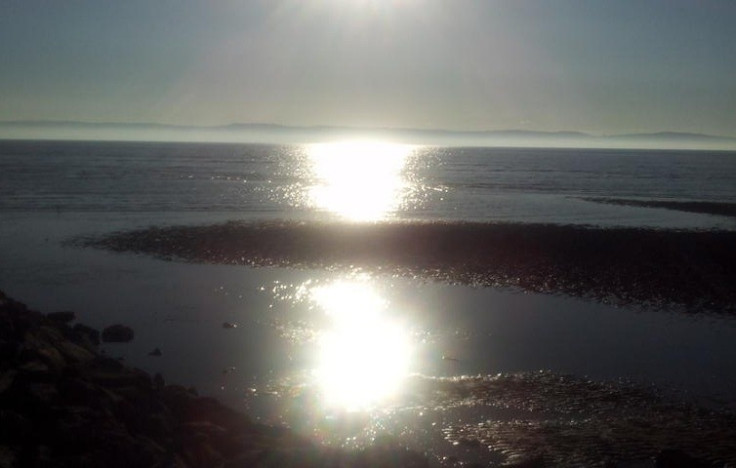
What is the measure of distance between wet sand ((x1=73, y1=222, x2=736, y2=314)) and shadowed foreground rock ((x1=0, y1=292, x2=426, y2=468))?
16.9 m

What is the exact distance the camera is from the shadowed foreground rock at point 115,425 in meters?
10.5

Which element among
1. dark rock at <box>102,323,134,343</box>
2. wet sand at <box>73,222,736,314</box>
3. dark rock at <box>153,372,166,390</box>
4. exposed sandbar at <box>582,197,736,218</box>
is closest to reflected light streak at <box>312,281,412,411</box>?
dark rock at <box>153,372,166,390</box>

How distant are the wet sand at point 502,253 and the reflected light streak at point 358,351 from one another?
561cm

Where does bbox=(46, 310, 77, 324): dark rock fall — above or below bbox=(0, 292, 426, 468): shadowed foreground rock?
below

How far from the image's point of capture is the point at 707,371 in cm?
1828

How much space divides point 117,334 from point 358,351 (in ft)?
20.8

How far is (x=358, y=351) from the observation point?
64.7 feet

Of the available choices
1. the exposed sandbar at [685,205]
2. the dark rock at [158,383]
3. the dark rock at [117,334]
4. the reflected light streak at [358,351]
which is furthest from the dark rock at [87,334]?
the exposed sandbar at [685,205]

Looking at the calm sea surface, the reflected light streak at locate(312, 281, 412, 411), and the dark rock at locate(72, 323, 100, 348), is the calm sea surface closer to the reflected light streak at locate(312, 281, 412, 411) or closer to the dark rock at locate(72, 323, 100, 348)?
the reflected light streak at locate(312, 281, 412, 411)

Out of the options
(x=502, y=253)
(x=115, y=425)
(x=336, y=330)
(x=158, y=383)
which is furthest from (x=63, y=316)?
(x=502, y=253)

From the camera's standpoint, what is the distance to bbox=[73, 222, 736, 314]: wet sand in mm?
28422

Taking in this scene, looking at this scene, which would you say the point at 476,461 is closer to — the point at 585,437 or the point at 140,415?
the point at 585,437

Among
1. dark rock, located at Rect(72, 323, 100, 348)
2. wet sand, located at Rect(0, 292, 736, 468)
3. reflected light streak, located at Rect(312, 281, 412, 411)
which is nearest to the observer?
wet sand, located at Rect(0, 292, 736, 468)

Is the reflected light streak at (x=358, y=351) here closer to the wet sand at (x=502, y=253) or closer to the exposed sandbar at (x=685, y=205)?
the wet sand at (x=502, y=253)
